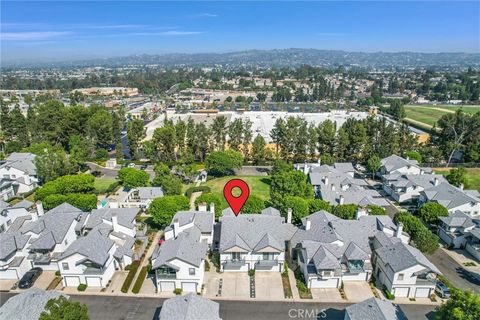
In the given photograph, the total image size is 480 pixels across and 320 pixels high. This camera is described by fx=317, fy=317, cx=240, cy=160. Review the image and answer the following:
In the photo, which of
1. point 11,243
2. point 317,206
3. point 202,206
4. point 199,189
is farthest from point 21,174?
point 317,206

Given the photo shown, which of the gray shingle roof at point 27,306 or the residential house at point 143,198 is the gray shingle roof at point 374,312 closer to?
the gray shingle roof at point 27,306

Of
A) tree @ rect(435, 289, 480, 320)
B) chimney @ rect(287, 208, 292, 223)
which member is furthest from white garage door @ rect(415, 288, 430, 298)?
chimney @ rect(287, 208, 292, 223)

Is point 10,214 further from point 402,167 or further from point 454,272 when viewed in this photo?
point 402,167

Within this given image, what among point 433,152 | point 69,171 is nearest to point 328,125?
point 433,152

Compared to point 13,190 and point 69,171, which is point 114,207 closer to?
point 69,171

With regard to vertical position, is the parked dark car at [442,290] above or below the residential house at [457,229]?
below

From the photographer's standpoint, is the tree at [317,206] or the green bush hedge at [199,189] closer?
the tree at [317,206]

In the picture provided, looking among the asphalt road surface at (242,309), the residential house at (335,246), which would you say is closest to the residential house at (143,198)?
the asphalt road surface at (242,309)
